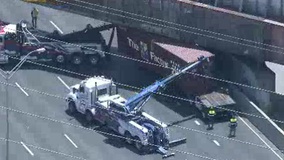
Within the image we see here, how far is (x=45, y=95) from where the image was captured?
171ft

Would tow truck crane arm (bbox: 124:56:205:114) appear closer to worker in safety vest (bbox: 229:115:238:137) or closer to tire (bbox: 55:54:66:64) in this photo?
worker in safety vest (bbox: 229:115:238:137)

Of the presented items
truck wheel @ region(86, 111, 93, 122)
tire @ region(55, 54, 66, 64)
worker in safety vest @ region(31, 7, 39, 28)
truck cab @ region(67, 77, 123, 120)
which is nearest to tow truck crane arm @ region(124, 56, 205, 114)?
truck cab @ region(67, 77, 123, 120)

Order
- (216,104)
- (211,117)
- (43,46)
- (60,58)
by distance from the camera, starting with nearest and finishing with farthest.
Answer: (211,117), (216,104), (43,46), (60,58)

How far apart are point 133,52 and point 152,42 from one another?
2.34 meters

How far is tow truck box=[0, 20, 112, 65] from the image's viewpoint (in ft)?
183

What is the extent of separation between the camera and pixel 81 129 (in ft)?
160

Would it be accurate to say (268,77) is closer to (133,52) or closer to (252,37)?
(252,37)

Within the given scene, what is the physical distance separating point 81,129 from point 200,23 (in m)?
10.5

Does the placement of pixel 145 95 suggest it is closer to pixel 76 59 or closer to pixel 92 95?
pixel 92 95

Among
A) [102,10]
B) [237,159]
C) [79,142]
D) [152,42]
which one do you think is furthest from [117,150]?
[102,10]

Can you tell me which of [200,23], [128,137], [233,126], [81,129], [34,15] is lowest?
[81,129]

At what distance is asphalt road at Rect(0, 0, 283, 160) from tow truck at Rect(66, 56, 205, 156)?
1.95 ft

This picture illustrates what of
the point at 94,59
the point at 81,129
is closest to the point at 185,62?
the point at 81,129

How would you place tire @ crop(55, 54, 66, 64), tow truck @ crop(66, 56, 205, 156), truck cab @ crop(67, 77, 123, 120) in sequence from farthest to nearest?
tire @ crop(55, 54, 66, 64) → truck cab @ crop(67, 77, 123, 120) → tow truck @ crop(66, 56, 205, 156)
